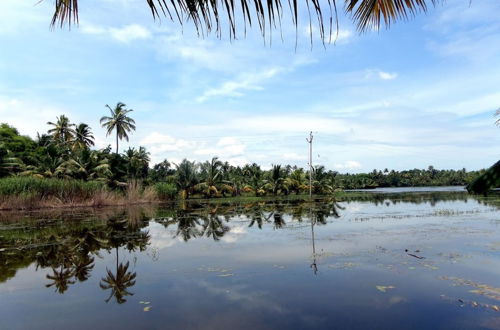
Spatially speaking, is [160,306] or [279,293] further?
[279,293]

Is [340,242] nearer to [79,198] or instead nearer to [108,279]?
[108,279]

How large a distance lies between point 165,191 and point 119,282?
111 feet

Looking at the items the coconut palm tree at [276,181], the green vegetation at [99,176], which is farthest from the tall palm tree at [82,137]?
the coconut palm tree at [276,181]

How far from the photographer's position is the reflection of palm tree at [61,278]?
7.41 metres

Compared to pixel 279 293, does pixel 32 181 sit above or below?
above

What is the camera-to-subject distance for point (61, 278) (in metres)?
8.12

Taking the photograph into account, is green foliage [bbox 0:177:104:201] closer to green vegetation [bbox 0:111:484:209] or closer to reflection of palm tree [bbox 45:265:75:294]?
green vegetation [bbox 0:111:484:209]

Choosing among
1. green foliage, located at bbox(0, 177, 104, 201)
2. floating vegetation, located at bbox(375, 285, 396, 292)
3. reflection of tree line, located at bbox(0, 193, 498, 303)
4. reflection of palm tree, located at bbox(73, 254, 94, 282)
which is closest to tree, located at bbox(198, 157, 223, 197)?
green foliage, located at bbox(0, 177, 104, 201)

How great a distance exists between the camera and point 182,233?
48.9 ft

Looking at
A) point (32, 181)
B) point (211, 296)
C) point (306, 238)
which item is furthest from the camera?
point (32, 181)

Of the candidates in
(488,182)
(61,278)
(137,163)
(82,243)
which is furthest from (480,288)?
(137,163)

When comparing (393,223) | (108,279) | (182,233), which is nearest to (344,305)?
(108,279)

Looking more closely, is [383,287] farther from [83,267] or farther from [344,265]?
[83,267]

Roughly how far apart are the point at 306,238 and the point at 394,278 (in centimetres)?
537
